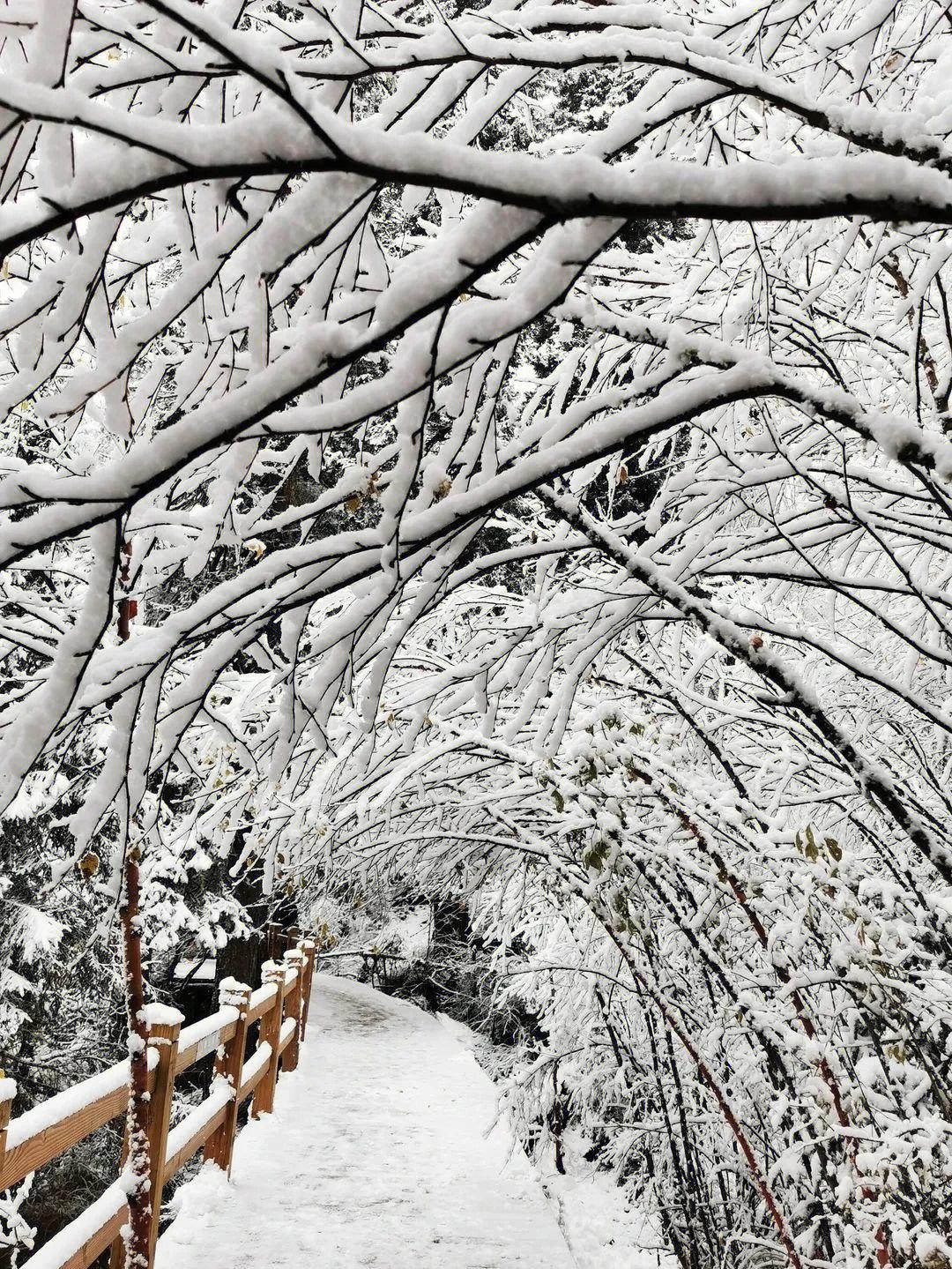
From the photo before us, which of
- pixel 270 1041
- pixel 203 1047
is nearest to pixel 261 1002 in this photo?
pixel 270 1041

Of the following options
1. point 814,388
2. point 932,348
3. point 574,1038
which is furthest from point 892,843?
point 574,1038

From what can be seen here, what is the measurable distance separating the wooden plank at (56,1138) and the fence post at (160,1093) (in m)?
0.37

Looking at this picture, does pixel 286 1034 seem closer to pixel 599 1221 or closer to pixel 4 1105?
pixel 599 1221

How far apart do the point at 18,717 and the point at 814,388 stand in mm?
1417

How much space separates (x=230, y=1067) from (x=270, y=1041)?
6.44 ft

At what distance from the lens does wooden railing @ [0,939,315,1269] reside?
109 inches

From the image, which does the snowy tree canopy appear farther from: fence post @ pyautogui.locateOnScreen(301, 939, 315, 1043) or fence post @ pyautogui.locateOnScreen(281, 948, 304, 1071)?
fence post @ pyautogui.locateOnScreen(301, 939, 315, 1043)

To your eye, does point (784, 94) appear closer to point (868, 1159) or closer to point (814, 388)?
point (814, 388)

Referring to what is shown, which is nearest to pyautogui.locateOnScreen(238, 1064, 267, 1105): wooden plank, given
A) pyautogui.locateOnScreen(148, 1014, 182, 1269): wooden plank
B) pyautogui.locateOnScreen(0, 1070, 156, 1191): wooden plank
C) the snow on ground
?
pyautogui.locateOnScreen(148, 1014, 182, 1269): wooden plank

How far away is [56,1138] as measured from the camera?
9.58ft

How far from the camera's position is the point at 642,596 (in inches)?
90.3

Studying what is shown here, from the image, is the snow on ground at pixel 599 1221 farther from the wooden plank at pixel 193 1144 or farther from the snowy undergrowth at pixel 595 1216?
the wooden plank at pixel 193 1144

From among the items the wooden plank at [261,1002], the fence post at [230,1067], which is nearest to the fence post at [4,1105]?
the fence post at [230,1067]

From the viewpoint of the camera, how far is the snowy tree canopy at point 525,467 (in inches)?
37.4
